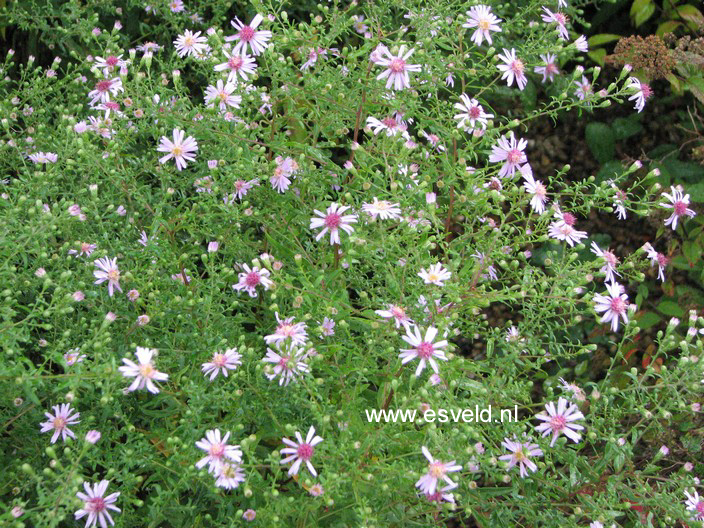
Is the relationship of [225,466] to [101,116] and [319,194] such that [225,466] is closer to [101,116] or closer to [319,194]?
[319,194]

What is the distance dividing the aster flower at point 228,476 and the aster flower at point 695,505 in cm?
131

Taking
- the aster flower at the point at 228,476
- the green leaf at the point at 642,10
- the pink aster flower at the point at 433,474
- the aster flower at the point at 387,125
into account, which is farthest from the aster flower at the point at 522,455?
the green leaf at the point at 642,10

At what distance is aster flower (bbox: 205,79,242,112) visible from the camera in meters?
2.55

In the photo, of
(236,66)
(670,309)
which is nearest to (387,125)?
(236,66)

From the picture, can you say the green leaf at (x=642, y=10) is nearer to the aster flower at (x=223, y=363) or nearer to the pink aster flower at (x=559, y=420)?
the pink aster flower at (x=559, y=420)

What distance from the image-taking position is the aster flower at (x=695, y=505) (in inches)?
84.9

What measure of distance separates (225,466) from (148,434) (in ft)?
1.51

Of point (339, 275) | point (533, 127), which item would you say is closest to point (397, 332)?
point (339, 275)

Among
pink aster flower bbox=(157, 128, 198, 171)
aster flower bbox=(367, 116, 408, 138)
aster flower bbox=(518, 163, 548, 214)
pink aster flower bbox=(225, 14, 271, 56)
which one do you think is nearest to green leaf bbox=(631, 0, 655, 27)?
aster flower bbox=(518, 163, 548, 214)

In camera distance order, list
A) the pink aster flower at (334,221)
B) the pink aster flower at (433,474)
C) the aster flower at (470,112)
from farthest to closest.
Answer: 1. the aster flower at (470,112)
2. the pink aster flower at (334,221)
3. the pink aster flower at (433,474)

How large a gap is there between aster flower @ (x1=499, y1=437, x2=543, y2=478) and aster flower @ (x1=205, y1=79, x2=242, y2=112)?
147cm

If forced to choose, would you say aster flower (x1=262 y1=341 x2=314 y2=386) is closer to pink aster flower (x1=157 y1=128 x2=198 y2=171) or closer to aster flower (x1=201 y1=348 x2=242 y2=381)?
aster flower (x1=201 y1=348 x2=242 y2=381)

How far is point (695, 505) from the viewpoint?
2.21 meters

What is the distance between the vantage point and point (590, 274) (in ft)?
7.56
